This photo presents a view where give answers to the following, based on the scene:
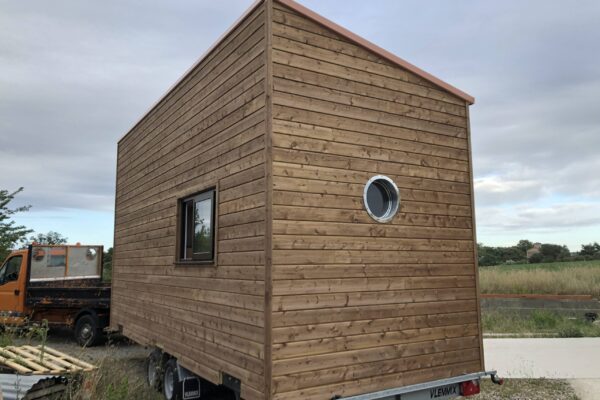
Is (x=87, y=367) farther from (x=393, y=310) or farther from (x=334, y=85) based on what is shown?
(x=334, y=85)

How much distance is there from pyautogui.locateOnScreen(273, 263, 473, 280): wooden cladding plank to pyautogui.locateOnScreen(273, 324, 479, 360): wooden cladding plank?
1.92 feet

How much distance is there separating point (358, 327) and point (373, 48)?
2946 mm

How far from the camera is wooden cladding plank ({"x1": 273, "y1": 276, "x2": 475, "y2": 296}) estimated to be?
413 centimetres

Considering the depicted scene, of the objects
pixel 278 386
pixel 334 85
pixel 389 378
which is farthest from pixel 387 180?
pixel 278 386

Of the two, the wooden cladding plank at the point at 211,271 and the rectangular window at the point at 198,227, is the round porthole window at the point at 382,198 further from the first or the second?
the rectangular window at the point at 198,227

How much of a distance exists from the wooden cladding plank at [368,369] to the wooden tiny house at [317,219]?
0.05 feet

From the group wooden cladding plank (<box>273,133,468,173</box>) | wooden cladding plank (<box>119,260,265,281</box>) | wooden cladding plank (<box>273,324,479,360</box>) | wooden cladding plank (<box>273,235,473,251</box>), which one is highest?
wooden cladding plank (<box>273,133,468,173</box>)

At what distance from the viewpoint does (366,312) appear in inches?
182

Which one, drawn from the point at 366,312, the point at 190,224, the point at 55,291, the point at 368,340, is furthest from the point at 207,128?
the point at 55,291

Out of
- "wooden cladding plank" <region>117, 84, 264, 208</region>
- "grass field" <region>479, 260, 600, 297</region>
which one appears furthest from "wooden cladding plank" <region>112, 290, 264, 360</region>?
"grass field" <region>479, 260, 600, 297</region>

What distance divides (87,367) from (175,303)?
1.27 m

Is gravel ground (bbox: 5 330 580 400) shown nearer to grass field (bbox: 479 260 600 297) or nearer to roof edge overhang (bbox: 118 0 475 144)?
roof edge overhang (bbox: 118 0 475 144)

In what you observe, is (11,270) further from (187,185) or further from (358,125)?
(358,125)

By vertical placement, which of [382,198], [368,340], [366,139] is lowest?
[368,340]
